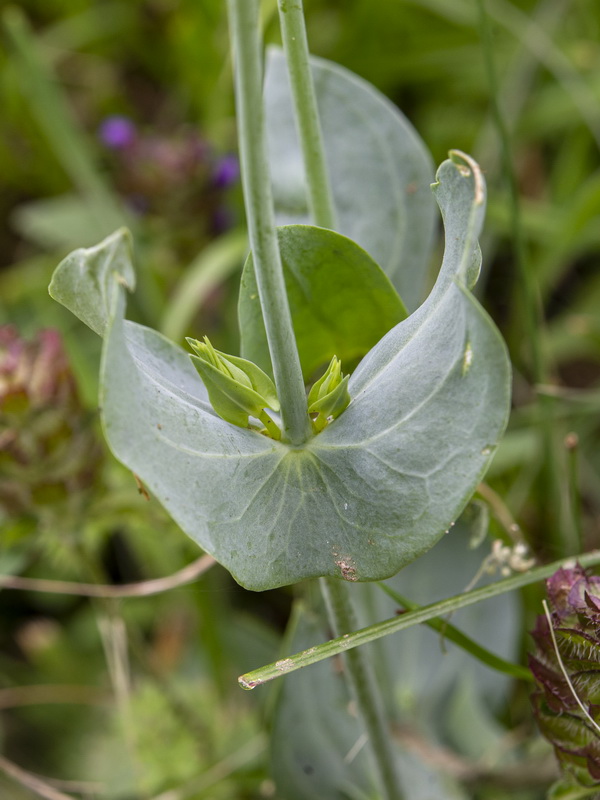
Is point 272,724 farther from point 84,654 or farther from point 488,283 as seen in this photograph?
point 488,283

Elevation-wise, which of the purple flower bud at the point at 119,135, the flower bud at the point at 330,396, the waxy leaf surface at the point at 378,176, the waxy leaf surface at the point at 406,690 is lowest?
the waxy leaf surface at the point at 406,690

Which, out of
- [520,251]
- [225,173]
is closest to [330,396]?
[520,251]

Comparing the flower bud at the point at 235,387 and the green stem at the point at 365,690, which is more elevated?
the flower bud at the point at 235,387

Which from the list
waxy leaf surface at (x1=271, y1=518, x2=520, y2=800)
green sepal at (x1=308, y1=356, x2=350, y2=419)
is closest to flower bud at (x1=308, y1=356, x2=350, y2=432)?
green sepal at (x1=308, y1=356, x2=350, y2=419)

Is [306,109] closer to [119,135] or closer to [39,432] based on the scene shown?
[39,432]

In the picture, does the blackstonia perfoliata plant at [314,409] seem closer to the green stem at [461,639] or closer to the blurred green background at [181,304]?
the green stem at [461,639]

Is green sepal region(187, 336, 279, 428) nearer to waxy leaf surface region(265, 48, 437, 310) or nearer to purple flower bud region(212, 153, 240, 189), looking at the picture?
waxy leaf surface region(265, 48, 437, 310)

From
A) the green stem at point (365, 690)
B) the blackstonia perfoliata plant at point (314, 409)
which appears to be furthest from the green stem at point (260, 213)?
the green stem at point (365, 690)
